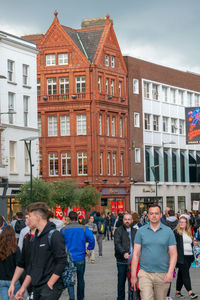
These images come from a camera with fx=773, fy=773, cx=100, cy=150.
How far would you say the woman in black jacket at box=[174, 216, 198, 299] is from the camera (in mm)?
16031

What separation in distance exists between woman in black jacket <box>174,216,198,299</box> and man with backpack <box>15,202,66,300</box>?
7687 mm

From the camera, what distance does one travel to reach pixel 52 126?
67.8m

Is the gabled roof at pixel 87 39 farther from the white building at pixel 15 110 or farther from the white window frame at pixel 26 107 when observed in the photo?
the white window frame at pixel 26 107

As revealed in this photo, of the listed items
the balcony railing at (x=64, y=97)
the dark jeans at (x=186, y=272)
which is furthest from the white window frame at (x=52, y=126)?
the dark jeans at (x=186, y=272)

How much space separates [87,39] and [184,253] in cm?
5480

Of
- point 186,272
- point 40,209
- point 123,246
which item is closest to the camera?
point 40,209

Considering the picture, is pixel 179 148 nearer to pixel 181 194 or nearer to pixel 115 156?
pixel 181 194

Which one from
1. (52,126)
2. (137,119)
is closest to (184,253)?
(52,126)

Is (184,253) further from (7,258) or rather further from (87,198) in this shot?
(87,198)

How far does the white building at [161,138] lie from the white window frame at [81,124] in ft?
21.9

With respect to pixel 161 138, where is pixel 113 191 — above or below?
below

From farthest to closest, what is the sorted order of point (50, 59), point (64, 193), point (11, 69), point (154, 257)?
point (50, 59)
point (11, 69)
point (64, 193)
point (154, 257)

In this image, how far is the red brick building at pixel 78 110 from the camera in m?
66.6

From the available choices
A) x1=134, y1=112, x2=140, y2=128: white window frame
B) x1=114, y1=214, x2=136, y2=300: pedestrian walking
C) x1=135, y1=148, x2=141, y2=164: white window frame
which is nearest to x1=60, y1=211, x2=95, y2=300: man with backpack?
x1=114, y1=214, x2=136, y2=300: pedestrian walking
